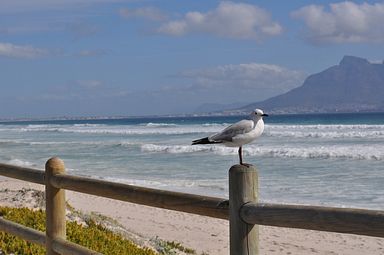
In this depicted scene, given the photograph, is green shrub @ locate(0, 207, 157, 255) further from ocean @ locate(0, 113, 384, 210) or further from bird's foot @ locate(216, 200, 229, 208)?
ocean @ locate(0, 113, 384, 210)

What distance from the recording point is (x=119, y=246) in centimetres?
741

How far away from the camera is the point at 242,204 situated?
10.4ft

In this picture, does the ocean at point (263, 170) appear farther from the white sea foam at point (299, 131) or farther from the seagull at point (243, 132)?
the white sea foam at point (299, 131)

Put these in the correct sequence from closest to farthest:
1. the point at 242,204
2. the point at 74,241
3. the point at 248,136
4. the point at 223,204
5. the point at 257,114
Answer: the point at 242,204 → the point at 223,204 → the point at 248,136 → the point at 257,114 → the point at 74,241

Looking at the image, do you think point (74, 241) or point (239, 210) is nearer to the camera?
point (239, 210)

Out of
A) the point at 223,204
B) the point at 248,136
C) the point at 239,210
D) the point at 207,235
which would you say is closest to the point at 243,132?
the point at 248,136

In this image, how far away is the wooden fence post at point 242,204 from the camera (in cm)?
319

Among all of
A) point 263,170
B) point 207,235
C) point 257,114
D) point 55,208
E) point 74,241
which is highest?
point 257,114

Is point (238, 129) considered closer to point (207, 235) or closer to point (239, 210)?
point (239, 210)

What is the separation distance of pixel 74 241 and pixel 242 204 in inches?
178

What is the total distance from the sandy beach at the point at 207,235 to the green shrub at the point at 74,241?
3.82 feet

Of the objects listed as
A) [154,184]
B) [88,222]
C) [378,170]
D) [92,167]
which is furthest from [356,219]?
[92,167]

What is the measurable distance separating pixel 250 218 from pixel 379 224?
0.75m

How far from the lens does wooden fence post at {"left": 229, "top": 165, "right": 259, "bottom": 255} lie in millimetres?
3188
